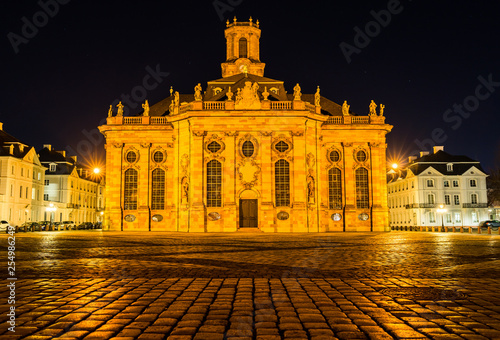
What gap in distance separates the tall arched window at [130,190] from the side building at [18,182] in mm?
16848

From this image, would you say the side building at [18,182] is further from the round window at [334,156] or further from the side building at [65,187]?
the round window at [334,156]

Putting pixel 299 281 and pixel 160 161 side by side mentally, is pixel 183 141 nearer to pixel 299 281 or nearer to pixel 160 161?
pixel 160 161

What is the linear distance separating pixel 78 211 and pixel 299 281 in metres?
82.2

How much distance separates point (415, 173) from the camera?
255 ft

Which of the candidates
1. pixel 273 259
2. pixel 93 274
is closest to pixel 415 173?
pixel 273 259

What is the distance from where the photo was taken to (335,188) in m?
51.1

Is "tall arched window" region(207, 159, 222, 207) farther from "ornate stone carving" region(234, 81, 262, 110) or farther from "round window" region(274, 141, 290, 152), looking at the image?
"ornate stone carving" region(234, 81, 262, 110)

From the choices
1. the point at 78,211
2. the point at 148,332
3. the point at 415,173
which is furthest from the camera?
the point at 78,211

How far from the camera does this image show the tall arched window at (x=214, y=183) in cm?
4525

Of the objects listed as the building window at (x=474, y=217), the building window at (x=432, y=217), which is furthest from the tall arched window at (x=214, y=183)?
the building window at (x=474, y=217)

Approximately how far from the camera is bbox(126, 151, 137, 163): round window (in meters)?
51.5

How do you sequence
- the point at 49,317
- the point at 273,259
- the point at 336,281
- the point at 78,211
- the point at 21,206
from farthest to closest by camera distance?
the point at 78,211 → the point at 21,206 → the point at 273,259 → the point at 336,281 → the point at 49,317

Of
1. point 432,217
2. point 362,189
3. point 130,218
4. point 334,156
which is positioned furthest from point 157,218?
point 432,217

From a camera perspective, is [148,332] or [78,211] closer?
[148,332]
